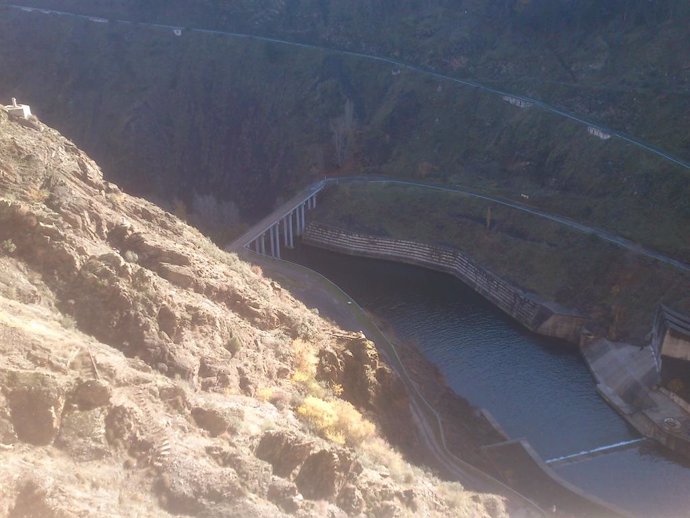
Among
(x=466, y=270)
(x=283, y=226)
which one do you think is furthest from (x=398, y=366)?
(x=283, y=226)

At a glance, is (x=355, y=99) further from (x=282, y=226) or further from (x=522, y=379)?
(x=522, y=379)

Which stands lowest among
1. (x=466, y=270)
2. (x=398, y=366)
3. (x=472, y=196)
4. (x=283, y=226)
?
(x=398, y=366)

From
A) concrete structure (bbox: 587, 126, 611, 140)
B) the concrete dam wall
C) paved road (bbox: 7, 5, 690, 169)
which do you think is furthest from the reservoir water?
paved road (bbox: 7, 5, 690, 169)

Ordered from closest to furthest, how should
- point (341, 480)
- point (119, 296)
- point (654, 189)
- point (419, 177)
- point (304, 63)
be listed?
point (341, 480), point (119, 296), point (654, 189), point (419, 177), point (304, 63)

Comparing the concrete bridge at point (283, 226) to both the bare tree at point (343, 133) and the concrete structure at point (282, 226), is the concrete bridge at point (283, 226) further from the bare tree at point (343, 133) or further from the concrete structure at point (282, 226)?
the bare tree at point (343, 133)

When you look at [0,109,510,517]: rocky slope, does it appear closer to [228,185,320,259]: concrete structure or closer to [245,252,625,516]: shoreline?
[245,252,625,516]: shoreline

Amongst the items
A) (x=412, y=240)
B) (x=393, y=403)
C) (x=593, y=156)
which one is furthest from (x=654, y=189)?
(x=393, y=403)

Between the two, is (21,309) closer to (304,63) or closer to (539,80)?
(539,80)
